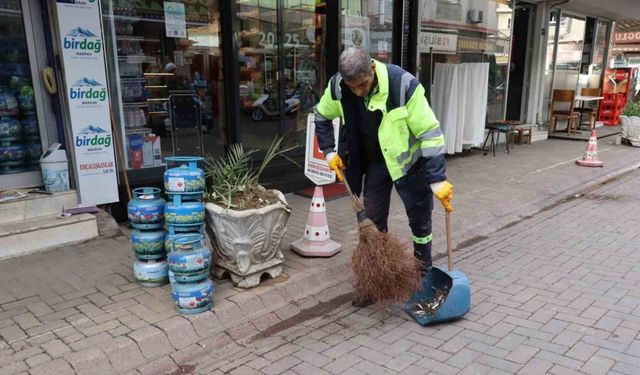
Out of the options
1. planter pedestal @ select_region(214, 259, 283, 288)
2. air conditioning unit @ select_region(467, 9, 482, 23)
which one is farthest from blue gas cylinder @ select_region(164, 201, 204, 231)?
air conditioning unit @ select_region(467, 9, 482, 23)

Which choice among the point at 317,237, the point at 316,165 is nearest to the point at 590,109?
the point at 316,165

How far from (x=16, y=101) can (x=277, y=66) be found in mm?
3338

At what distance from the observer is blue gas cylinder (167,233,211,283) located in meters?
3.41

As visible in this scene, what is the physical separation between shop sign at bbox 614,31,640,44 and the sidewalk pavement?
60.8 feet

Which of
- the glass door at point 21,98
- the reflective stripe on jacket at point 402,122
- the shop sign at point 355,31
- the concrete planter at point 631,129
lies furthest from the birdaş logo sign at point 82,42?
the concrete planter at point 631,129

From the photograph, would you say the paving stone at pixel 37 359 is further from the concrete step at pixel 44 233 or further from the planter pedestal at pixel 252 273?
the concrete step at pixel 44 233

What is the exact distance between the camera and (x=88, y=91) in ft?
16.0

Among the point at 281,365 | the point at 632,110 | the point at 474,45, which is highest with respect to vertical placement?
the point at 474,45

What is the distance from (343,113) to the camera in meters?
3.83

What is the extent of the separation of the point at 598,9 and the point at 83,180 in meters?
13.8

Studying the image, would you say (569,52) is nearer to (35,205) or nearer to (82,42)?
(82,42)

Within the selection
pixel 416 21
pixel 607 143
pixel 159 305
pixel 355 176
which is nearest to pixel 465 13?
pixel 416 21

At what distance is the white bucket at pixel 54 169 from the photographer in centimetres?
486

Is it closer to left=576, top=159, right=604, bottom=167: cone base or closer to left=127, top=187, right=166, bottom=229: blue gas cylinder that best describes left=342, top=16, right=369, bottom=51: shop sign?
left=127, top=187, right=166, bottom=229: blue gas cylinder
